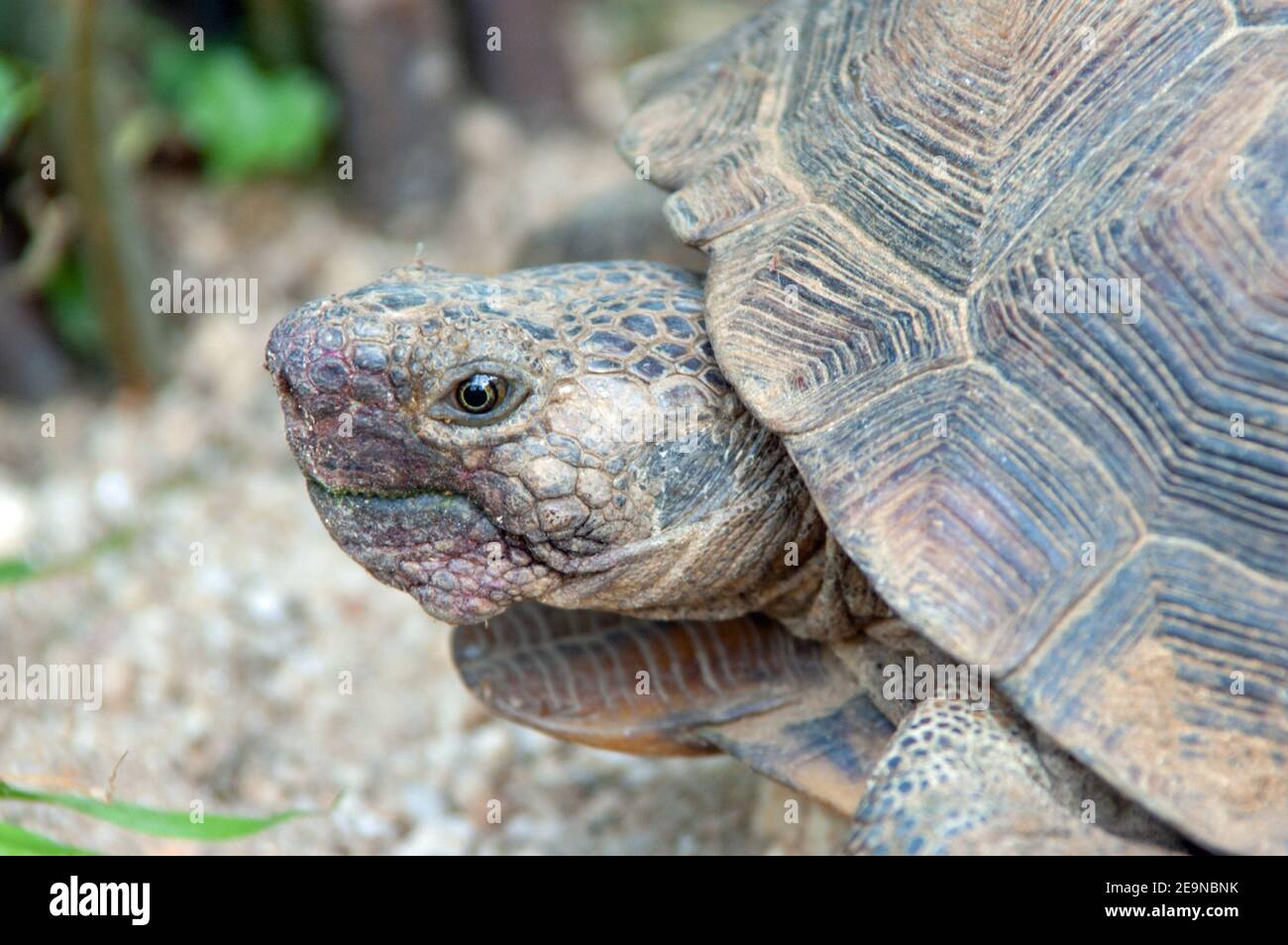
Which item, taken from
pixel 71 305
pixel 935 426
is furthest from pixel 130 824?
pixel 71 305

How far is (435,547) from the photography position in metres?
2.52

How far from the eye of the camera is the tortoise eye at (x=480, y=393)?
7.85ft

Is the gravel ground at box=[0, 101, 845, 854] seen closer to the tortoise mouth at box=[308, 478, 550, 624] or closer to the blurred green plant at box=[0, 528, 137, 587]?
the blurred green plant at box=[0, 528, 137, 587]

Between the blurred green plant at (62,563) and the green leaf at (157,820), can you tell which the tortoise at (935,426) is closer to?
the green leaf at (157,820)

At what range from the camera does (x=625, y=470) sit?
2.47m

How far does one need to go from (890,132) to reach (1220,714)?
131cm

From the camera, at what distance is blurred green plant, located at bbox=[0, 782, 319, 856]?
2.49 metres

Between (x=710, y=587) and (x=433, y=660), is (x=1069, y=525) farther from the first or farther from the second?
(x=433, y=660)

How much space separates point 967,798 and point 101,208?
13.2ft

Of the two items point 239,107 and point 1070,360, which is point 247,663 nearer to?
point 239,107

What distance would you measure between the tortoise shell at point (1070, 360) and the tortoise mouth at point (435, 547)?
56 cm

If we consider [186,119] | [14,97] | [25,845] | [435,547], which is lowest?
[25,845]

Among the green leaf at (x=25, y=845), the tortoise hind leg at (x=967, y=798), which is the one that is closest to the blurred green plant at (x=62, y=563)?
the green leaf at (x=25, y=845)

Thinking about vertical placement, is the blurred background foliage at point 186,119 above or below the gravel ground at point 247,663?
above
